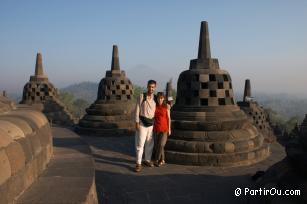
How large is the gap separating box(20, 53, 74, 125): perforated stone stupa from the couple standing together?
39.0ft

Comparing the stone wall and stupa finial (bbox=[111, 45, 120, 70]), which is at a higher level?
stupa finial (bbox=[111, 45, 120, 70])

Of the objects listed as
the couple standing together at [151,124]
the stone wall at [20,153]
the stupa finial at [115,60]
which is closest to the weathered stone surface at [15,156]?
the stone wall at [20,153]

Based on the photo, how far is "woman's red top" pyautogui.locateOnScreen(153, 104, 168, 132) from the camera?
256 inches

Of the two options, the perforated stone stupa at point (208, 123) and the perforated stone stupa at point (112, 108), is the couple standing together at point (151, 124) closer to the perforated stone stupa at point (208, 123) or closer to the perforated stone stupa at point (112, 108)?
the perforated stone stupa at point (208, 123)

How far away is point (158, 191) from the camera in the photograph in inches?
203

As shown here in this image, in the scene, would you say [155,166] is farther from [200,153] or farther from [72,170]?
[72,170]

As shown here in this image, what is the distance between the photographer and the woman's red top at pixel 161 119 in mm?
6496

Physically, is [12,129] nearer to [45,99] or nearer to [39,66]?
[45,99]

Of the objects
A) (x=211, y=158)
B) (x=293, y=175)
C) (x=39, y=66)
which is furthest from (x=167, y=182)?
(x=39, y=66)

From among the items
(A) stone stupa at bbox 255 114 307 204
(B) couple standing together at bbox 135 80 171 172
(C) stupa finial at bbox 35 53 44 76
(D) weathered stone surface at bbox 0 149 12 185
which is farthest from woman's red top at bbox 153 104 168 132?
(C) stupa finial at bbox 35 53 44 76

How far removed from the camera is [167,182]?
18.6ft

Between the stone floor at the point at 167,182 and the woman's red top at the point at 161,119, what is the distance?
2.92ft

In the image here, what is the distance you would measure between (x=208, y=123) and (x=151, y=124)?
82.4 inches

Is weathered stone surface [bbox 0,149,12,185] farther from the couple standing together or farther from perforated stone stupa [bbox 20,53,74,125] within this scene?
perforated stone stupa [bbox 20,53,74,125]
